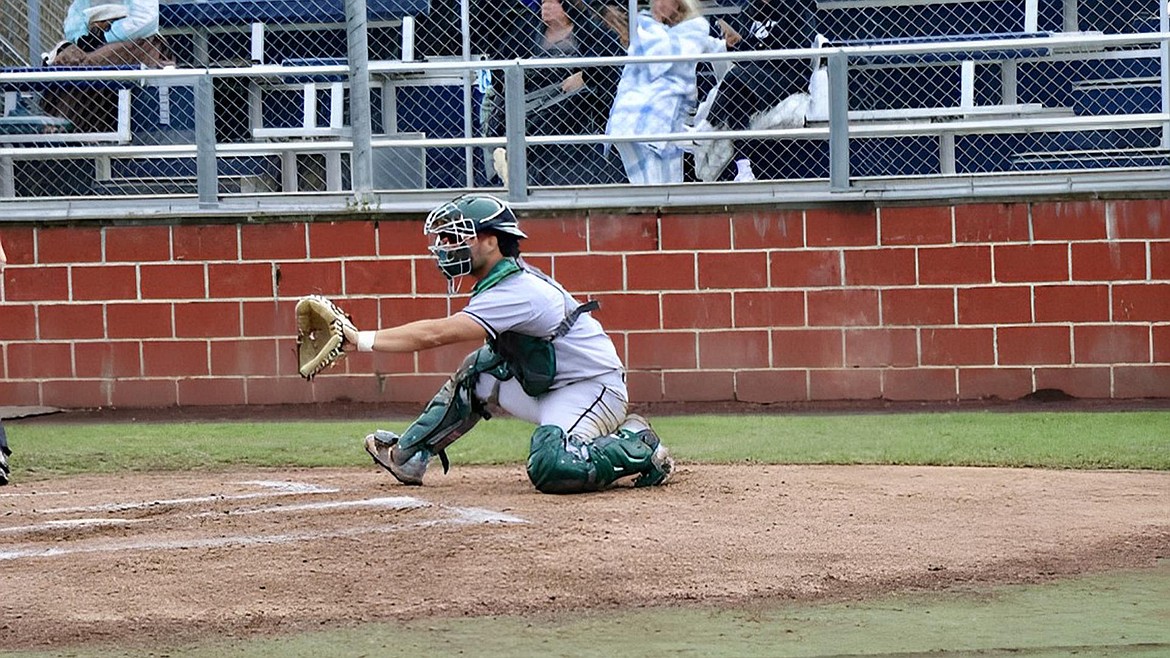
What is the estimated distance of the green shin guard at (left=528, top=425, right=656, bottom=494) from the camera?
6961 mm

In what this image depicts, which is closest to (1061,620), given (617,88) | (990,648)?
(990,648)

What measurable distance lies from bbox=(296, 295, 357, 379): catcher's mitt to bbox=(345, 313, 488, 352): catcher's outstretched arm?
52 millimetres

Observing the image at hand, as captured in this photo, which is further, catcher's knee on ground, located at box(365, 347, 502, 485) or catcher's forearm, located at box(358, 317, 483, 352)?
catcher's knee on ground, located at box(365, 347, 502, 485)

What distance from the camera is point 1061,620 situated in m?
4.73

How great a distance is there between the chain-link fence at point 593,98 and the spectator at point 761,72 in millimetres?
14

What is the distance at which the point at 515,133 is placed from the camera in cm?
1139

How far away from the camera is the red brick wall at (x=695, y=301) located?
36.2 feet

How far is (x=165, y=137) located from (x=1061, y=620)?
864 cm

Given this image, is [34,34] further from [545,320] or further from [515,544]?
[515,544]

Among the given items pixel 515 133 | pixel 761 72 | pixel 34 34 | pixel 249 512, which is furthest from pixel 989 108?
pixel 34 34

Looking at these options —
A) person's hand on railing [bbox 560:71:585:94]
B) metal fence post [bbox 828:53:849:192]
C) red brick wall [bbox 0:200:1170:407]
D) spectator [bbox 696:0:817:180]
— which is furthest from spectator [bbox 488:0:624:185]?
metal fence post [bbox 828:53:849:192]

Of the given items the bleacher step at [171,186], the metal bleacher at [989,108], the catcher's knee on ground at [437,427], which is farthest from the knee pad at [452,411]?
the bleacher step at [171,186]

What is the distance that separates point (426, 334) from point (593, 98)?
517 centimetres

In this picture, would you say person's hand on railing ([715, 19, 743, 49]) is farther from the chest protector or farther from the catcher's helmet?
the catcher's helmet
